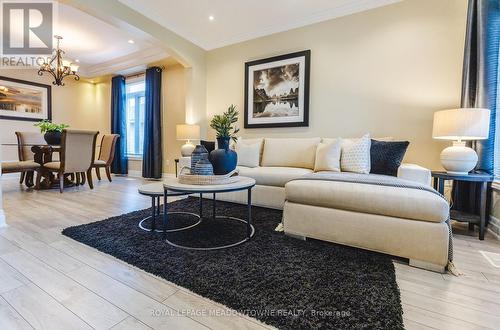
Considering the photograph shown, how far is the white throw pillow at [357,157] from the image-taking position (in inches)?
101

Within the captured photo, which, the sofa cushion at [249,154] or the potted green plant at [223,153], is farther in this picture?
the sofa cushion at [249,154]

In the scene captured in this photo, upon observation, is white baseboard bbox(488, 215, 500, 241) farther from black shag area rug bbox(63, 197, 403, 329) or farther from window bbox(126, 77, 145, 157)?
window bbox(126, 77, 145, 157)

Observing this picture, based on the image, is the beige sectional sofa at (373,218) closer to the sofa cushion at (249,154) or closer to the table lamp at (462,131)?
the table lamp at (462,131)

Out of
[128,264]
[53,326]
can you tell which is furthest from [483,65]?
[53,326]

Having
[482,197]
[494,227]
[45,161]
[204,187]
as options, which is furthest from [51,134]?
[494,227]

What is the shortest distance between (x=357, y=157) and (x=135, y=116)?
5.25m

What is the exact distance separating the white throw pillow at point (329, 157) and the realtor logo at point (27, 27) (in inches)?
168

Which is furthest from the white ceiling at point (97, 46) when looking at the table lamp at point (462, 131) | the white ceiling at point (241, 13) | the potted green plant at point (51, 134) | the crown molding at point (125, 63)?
the table lamp at point (462, 131)

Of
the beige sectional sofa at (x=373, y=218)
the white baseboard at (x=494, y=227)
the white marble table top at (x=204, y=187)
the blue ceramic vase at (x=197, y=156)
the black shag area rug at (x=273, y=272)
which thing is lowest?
the black shag area rug at (x=273, y=272)

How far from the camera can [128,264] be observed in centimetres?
148

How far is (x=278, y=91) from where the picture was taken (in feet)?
12.5

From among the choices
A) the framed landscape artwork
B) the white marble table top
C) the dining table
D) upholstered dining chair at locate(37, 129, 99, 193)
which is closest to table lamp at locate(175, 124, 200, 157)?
the framed landscape artwork

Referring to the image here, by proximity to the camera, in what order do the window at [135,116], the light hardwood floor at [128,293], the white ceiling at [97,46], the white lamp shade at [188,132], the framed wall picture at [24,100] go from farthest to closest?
1. the window at [135,116]
2. the framed wall picture at [24,100]
3. the white lamp shade at [188,132]
4. the white ceiling at [97,46]
5. the light hardwood floor at [128,293]

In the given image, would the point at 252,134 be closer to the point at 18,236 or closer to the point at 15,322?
the point at 18,236
